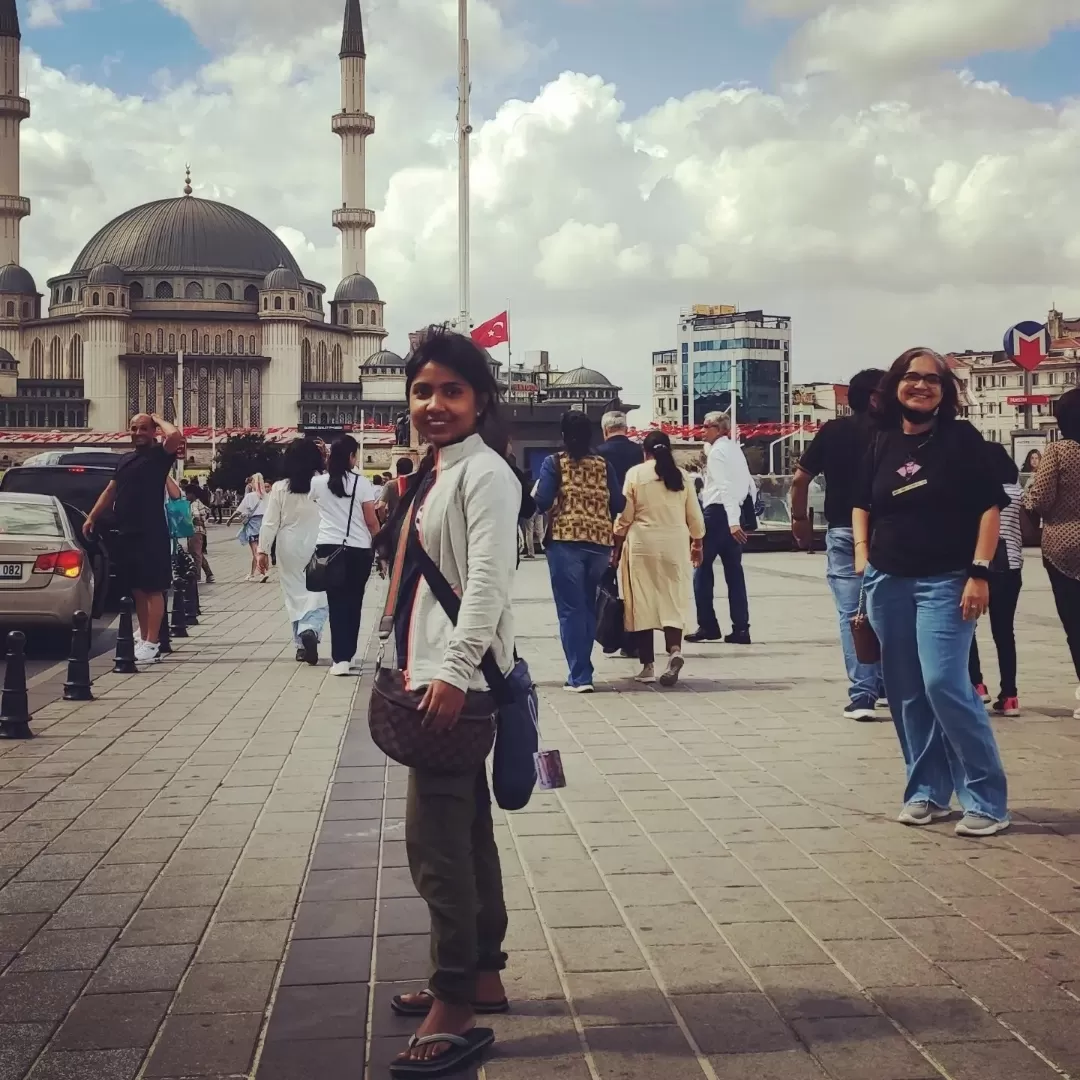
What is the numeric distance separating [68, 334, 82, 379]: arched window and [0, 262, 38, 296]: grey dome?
6.89 meters

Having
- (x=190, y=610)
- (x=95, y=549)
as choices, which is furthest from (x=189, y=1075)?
(x=190, y=610)

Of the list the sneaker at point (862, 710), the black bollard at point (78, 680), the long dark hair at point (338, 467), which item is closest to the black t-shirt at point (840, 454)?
the sneaker at point (862, 710)

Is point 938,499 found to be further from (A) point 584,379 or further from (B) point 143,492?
(A) point 584,379

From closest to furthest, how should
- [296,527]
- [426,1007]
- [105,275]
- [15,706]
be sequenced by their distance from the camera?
[426,1007] → [15,706] → [296,527] → [105,275]

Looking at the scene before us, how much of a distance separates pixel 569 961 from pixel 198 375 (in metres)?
130

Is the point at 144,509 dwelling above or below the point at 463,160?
below

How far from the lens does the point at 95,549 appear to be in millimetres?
13688

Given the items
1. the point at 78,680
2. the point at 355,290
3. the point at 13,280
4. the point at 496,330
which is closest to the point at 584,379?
the point at 355,290

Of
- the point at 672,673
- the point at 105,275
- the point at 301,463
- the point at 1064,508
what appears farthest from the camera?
the point at 105,275

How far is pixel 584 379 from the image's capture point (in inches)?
6058

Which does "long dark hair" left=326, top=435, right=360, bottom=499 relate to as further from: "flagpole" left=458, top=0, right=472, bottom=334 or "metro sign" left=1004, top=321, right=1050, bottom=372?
"flagpole" left=458, top=0, right=472, bottom=334

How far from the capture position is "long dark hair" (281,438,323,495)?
1200cm

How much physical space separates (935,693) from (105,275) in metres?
130

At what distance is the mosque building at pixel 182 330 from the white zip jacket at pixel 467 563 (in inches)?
4911
